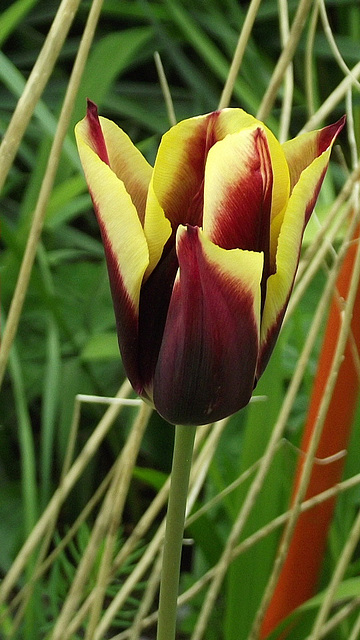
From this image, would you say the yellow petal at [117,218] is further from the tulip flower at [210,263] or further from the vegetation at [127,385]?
the vegetation at [127,385]

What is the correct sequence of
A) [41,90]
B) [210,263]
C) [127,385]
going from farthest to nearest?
[127,385]
[41,90]
[210,263]

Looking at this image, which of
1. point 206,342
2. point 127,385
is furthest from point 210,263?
point 127,385

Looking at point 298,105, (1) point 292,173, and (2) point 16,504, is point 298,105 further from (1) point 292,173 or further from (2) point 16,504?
(1) point 292,173

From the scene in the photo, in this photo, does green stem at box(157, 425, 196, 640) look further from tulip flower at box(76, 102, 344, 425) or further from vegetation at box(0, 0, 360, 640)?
vegetation at box(0, 0, 360, 640)

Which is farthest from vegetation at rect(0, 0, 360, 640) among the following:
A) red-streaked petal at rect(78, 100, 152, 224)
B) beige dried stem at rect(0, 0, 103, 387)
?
red-streaked petal at rect(78, 100, 152, 224)

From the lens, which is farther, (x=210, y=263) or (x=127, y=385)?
(x=127, y=385)

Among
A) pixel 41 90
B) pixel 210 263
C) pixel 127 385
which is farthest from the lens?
pixel 127 385

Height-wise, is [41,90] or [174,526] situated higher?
[41,90]

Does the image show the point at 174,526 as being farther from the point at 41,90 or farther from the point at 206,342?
the point at 41,90
